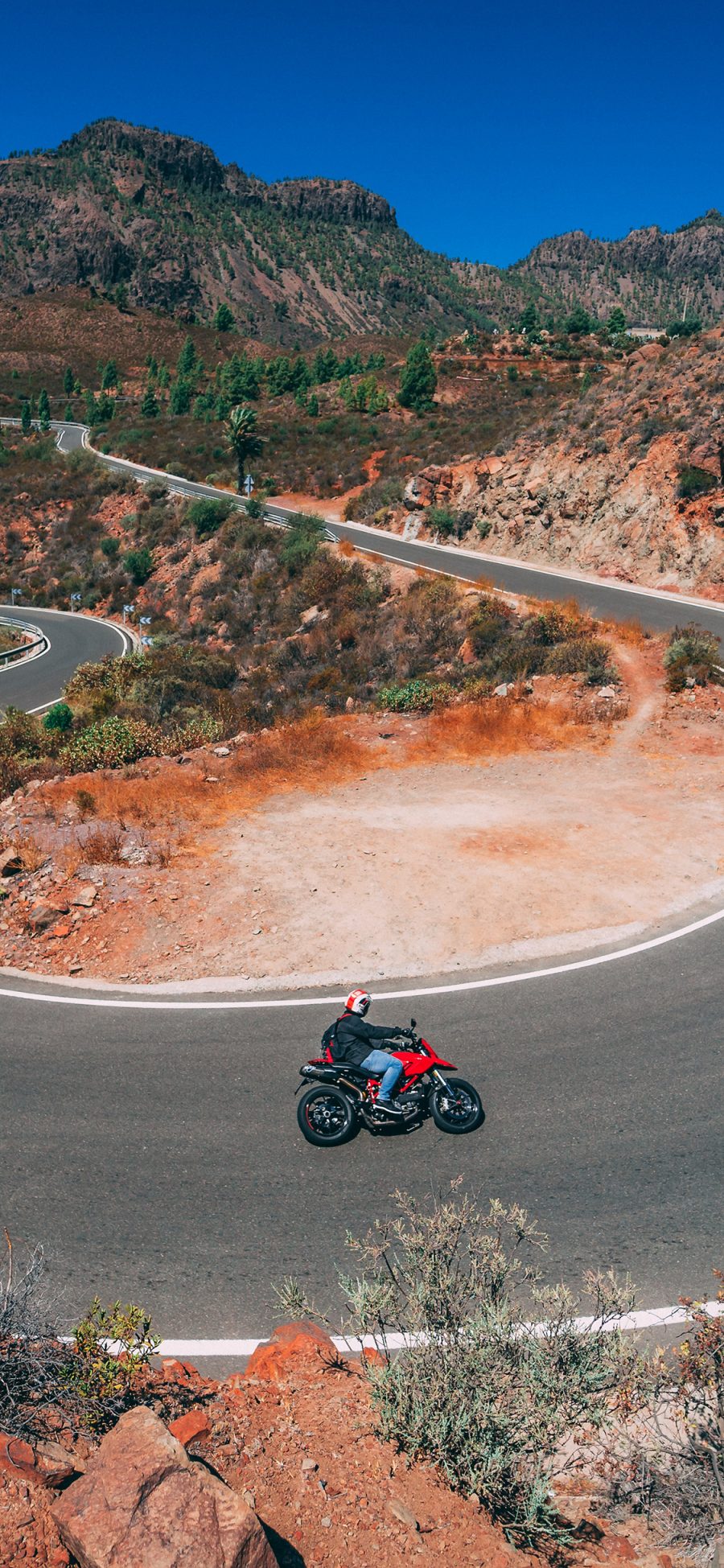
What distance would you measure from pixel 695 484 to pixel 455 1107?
1038 inches

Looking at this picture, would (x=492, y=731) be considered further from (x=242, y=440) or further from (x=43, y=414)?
(x=43, y=414)

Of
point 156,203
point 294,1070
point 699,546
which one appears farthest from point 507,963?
point 156,203

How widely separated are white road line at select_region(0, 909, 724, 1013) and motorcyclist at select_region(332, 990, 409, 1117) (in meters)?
1.69

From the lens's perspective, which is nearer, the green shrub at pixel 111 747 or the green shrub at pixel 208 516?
the green shrub at pixel 111 747

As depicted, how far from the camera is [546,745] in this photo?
17094 millimetres

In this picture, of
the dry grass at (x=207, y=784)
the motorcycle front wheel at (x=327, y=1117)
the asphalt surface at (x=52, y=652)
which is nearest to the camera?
the motorcycle front wheel at (x=327, y=1117)

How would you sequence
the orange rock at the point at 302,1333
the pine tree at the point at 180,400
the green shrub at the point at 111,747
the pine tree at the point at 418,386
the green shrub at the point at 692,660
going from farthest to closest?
the pine tree at the point at 180,400
the pine tree at the point at 418,386
the green shrub at the point at 692,660
the green shrub at the point at 111,747
the orange rock at the point at 302,1333

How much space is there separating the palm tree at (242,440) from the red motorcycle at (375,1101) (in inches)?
1890

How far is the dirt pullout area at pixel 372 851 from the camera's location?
1031 centimetres

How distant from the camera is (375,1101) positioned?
A: 7219 millimetres

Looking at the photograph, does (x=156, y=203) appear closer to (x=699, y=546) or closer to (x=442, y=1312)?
(x=699, y=546)

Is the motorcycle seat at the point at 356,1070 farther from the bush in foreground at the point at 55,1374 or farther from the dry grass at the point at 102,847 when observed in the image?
the dry grass at the point at 102,847

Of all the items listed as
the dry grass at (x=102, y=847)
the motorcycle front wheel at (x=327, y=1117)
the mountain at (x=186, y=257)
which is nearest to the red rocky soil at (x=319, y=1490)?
the motorcycle front wheel at (x=327, y=1117)

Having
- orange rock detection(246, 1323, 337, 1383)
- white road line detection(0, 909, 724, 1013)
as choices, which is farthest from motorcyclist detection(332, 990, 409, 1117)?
orange rock detection(246, 1323, 337, 1383)
